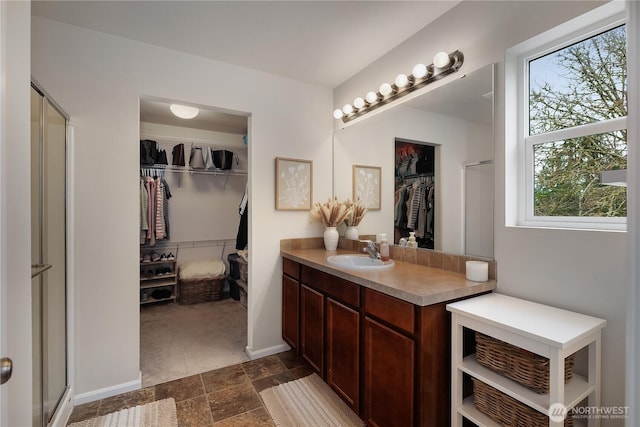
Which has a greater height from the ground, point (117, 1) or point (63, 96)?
point (117, 1)

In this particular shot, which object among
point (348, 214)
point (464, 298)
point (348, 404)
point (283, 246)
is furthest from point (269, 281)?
point (464, 298)

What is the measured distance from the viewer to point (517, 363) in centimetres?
118

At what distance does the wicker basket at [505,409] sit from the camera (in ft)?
3.74

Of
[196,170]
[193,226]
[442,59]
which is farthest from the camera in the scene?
[193,226]

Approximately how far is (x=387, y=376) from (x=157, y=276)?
3413mm

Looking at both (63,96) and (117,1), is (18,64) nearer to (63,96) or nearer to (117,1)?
(117,1)

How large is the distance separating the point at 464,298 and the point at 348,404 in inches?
37.9

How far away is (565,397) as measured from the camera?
112 centimetres

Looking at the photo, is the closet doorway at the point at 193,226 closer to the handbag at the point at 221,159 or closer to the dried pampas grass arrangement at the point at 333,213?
the handbag at the point at 221,159

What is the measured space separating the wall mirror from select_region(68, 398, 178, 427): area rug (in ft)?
6.37

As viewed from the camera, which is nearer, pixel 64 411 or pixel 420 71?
pixel 64 411

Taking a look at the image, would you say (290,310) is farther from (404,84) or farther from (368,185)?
(404,84)

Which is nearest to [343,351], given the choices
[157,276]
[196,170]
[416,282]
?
[416,282]

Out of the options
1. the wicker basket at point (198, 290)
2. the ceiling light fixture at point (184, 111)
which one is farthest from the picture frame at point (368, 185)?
the wicker basket at point (198, 290)
